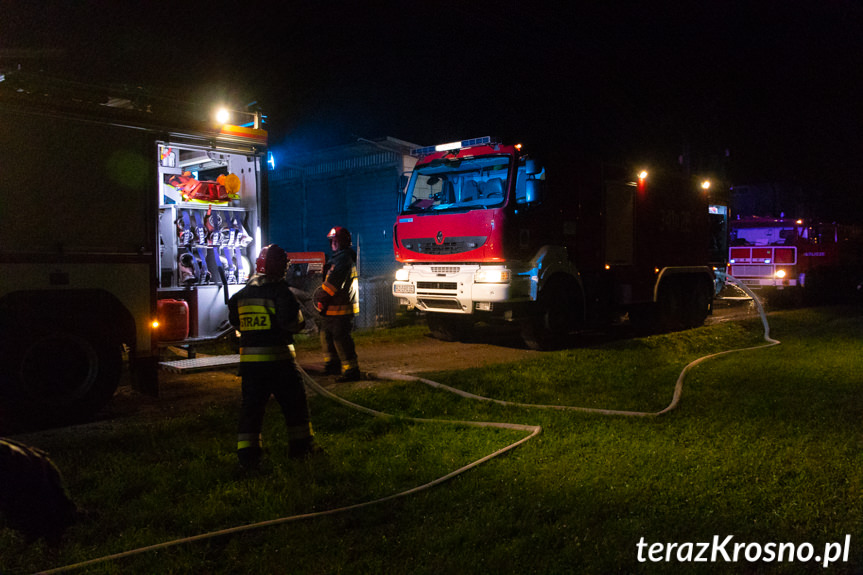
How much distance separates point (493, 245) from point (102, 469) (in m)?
6.13

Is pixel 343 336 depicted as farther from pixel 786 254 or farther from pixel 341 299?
pixel 786 254

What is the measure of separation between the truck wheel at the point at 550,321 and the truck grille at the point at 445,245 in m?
1.44

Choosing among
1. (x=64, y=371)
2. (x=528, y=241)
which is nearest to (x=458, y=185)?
(x=528, y=241)

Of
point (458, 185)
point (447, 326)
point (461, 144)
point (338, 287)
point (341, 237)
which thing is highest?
point (461, 144)

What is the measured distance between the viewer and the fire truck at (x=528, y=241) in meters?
9.59

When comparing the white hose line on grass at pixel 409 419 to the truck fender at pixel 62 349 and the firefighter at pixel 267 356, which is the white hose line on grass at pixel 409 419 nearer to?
the firefighter at pixel 267 356

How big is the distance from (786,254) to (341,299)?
17.0 metres

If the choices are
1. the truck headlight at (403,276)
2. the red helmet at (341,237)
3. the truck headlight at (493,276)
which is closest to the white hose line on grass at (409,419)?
the red helmet at (341,237)

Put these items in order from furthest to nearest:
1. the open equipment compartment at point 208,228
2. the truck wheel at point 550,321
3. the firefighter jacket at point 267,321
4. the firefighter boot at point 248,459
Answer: the truck wheel at point 550,321
the open equipment compartment at point 208,228
the firefighter jacket at point 267,321
the firefighter boot at point 248,459

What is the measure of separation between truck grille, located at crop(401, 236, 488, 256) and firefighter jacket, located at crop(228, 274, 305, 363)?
5.18m

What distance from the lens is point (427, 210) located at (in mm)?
10414

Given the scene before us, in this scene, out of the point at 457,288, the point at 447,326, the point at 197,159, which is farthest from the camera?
the point at 447,326

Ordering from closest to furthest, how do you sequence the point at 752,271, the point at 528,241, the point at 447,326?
the point at 528,241, the point at 447,326, the point at 752,271

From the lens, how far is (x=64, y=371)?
6.05m
